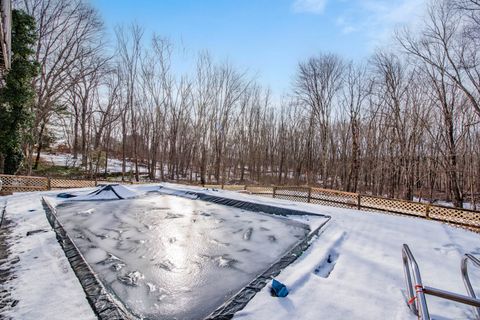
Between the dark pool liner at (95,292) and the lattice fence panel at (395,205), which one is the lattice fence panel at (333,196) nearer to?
the lattice fence panel at (395,205)

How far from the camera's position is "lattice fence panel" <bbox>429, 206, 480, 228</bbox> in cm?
643

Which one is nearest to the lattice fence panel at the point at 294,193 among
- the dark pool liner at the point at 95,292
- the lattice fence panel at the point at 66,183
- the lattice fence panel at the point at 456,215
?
the lattice fence panel at the point at 456,215

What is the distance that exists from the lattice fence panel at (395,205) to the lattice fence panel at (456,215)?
0.28m

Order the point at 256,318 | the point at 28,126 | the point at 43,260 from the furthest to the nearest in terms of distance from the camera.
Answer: the point at 28,126 < the point at 43,260 < the point at 256,318

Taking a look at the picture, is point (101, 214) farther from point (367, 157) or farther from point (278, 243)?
point (367, 157)

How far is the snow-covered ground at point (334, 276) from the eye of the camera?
7.62ft

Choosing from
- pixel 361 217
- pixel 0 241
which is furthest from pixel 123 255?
pixel 361 217

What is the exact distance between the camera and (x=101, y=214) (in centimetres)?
587

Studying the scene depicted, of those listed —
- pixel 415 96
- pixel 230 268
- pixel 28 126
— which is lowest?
pixel 230 268

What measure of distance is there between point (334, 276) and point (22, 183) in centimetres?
1230

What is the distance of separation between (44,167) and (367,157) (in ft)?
93.1

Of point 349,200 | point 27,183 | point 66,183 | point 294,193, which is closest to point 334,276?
point 349,200

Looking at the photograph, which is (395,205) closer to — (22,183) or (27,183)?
(27,183)

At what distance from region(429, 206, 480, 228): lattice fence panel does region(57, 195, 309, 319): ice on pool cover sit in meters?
4.60
